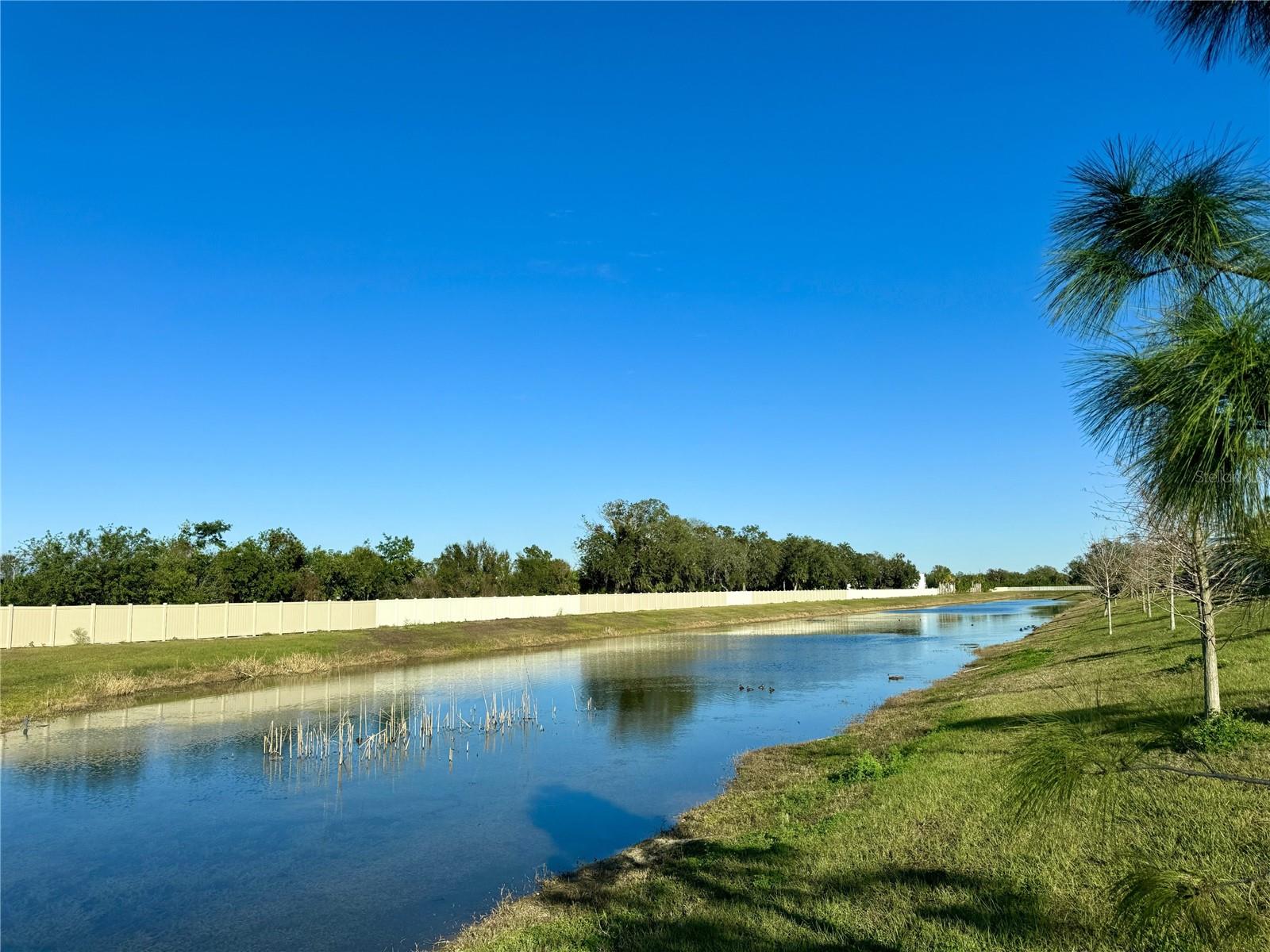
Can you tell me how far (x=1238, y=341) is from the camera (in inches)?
117

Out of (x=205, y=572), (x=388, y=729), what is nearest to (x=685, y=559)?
(x=205, y=572)

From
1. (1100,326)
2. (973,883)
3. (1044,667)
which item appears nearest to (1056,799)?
(1100,326)

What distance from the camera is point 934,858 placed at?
855cm

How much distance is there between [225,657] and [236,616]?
904 centimetres

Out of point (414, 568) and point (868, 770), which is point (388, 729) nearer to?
point (868, 770)

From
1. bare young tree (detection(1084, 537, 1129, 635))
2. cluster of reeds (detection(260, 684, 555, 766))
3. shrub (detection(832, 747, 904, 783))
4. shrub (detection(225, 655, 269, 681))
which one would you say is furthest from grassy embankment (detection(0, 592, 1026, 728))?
bare young tree (detection(1084, 537, 1129, 635))

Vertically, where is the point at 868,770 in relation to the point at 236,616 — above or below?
below

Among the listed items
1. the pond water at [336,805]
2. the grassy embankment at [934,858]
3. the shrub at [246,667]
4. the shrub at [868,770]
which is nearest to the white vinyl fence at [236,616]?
the shrub at [246,667]

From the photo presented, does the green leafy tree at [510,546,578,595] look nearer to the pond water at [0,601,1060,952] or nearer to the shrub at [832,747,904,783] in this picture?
the pond water at [0,601,1060,952]

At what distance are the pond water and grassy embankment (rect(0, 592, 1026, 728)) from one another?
8.16ft

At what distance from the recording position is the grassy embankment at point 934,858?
6164 mm

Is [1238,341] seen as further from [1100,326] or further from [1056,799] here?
[1056,799]

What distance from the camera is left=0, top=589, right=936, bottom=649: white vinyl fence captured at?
3666cm

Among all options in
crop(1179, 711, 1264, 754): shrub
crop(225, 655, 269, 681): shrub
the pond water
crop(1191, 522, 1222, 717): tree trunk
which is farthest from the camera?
crop(225, 655, 269, 681): shrub
